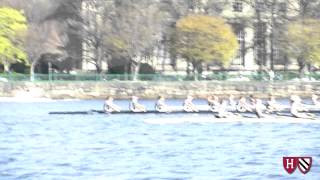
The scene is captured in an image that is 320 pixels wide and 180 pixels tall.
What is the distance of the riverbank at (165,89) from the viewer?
73.0 metres

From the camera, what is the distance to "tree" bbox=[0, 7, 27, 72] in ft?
254

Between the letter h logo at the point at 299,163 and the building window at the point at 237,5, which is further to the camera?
the building window at the point at 237,5

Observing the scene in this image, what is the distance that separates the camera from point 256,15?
88.9 meters

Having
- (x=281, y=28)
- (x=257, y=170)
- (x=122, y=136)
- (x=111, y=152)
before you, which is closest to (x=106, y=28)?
(x=281, y=28)

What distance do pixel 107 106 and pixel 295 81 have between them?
96.6ft

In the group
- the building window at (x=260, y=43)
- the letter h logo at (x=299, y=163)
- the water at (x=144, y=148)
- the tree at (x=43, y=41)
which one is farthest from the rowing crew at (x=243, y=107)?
the building window at (x=260, y=43)

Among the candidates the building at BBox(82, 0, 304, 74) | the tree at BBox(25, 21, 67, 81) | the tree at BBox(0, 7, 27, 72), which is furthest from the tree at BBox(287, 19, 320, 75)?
the tree at BBox(0, 7, 27, 72)

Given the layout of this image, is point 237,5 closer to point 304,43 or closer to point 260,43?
point 260,43

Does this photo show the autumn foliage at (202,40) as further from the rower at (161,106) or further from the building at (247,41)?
the rower at (161,106)

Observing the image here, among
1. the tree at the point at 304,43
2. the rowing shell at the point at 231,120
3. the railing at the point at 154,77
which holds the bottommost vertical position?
the rowing shell at the point at 231,120

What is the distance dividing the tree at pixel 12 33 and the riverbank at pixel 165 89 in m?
6.38

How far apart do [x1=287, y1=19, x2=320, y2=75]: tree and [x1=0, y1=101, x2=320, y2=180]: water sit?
3155 cm

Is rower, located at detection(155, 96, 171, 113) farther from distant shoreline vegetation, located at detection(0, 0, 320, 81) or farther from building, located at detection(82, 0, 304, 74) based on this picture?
building, located at detection(82, 0, 304, 74)

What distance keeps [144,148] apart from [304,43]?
1812 inches
